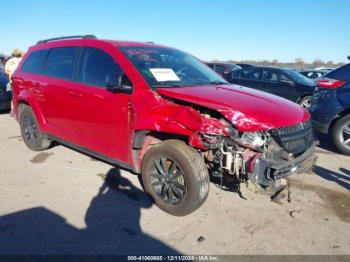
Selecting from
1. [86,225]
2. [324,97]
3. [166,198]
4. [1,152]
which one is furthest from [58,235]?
[324,97]

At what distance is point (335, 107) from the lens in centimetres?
586

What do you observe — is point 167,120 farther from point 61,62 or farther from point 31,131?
point 31,131

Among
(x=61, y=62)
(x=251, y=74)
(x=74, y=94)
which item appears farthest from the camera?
(x=251, y=74)

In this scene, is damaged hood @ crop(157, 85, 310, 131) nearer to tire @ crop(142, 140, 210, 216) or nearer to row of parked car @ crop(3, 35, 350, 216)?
row of parked car @ crop(3, 35, 350, 216)

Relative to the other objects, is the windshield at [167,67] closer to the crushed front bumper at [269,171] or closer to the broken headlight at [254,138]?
the broken headlight at [254,138]

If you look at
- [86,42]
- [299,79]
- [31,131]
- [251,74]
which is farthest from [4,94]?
[299,79]

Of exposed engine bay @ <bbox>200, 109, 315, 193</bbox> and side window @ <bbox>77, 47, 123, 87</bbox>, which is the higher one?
side window @ <bbox>77, 47, 123, 87</bbox>

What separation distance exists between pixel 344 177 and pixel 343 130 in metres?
1.32

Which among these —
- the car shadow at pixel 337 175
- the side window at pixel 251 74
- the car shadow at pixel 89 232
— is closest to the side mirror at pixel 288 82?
the side window at pixel 251 74

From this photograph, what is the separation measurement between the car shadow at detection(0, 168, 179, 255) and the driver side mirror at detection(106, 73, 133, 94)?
130 cm

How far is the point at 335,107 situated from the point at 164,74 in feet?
11.4

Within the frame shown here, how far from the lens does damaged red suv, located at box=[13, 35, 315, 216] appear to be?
327 cm

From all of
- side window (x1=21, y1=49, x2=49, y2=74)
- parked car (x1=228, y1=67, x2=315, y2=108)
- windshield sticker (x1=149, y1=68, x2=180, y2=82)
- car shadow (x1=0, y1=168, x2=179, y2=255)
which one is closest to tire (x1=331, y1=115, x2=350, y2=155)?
windshield sticker (x1=149, y1=68, x2=180, y2=82)

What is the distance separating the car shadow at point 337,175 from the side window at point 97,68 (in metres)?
3.30
